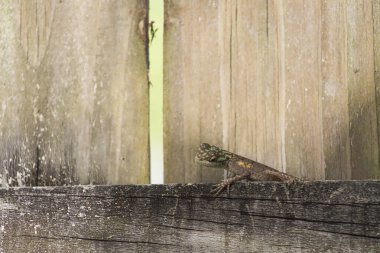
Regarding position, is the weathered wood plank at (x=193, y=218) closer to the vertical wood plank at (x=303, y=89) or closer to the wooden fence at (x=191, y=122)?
the wooden fence at (x=191, y=122)

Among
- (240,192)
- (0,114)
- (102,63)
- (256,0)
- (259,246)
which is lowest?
(259,246)

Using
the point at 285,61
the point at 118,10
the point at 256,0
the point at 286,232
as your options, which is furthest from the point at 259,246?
the point at 118,10

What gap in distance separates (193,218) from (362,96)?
855 millimetres

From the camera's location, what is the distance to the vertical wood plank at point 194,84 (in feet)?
10.9

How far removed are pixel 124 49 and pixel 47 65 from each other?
0.41 metres

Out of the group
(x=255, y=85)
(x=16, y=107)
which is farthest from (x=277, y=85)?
(x=16, y=107)

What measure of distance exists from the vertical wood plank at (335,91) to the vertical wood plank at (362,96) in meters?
0.03

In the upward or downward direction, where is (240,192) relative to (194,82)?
downward

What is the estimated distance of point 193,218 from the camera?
2801 mm

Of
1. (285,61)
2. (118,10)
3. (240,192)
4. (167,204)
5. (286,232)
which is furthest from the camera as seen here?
(118,10)

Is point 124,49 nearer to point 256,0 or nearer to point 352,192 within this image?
point 256,0

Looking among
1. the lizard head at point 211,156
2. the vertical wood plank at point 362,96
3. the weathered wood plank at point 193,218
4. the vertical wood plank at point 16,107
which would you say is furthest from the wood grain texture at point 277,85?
the vertical wood plank at point 16,107

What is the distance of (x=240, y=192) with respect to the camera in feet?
8.86

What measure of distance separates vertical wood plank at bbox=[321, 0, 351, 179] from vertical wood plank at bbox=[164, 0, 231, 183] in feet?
1.56
